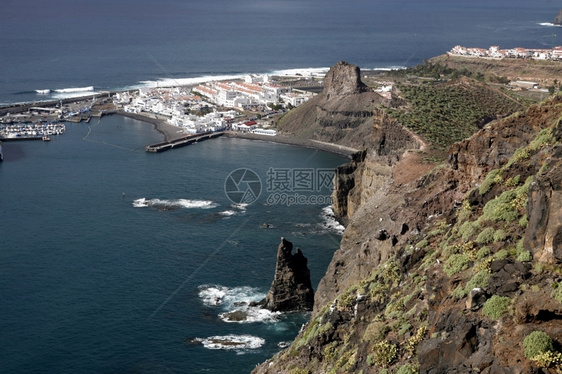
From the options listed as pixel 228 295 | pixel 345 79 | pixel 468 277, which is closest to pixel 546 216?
pixel 468 277

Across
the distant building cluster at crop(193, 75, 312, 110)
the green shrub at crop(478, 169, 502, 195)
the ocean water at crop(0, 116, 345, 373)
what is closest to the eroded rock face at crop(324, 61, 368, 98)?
the ocean water at crop(0, 116, 345, 373)

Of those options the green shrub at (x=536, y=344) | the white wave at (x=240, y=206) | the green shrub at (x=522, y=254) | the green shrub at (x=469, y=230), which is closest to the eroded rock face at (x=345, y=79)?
the white wave at (x=240, y=206)

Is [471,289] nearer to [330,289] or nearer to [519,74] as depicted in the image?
[330,289]

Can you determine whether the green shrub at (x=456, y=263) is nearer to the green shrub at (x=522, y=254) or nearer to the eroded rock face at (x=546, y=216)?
the green shrub at (x=522, y=254)

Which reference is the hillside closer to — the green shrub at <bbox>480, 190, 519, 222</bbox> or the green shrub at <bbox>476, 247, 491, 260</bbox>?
the green shrub at <bbox>480, 190, 519, 222</bbox>

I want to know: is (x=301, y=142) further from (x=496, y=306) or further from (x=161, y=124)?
(x=496, y=306)

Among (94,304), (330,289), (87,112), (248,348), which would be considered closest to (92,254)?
(94,304)
